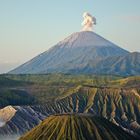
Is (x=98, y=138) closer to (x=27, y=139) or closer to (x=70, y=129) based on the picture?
(x=70, y=129)

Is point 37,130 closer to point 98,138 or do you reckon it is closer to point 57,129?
point 57,129

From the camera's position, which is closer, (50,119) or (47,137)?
(47,137)

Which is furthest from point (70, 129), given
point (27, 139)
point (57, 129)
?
point (27, 139)

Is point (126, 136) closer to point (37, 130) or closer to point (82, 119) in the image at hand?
point (82, 119)

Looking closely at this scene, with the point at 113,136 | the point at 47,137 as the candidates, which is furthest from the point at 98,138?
the point at 47,137

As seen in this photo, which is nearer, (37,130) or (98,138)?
(98,138)
